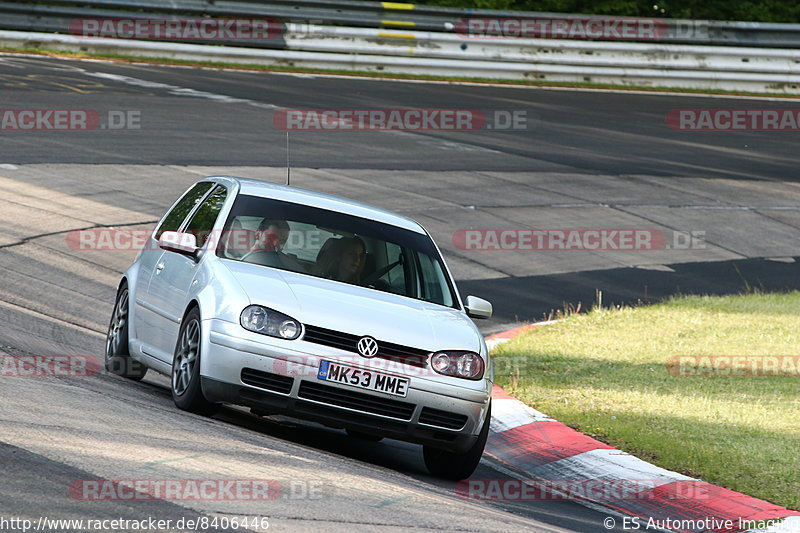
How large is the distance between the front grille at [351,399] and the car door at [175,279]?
1.26m

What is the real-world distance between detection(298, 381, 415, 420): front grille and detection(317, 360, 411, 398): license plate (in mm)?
50

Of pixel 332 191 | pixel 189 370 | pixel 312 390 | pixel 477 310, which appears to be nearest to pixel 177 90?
pixel 332 191

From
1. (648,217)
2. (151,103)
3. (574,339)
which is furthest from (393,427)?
(151,103)

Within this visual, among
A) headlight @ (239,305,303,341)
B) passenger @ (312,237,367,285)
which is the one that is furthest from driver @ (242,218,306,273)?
headlight @ (239,305,303,341)

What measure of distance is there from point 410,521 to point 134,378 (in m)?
4.06

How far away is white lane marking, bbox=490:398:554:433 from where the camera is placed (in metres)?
9.60

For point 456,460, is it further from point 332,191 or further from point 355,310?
point 332,191

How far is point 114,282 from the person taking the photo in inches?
526

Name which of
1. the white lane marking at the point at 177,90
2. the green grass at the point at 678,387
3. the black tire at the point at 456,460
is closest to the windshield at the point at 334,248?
the black tire at the point at 456,460

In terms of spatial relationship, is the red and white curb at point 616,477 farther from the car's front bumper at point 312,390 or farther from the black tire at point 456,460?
the car's front bumper at point 312,390

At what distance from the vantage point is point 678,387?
10805 millimetres

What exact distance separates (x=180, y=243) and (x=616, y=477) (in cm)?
318

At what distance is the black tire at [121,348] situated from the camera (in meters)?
9.41

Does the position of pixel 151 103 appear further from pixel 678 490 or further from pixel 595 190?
pixel 678 490
